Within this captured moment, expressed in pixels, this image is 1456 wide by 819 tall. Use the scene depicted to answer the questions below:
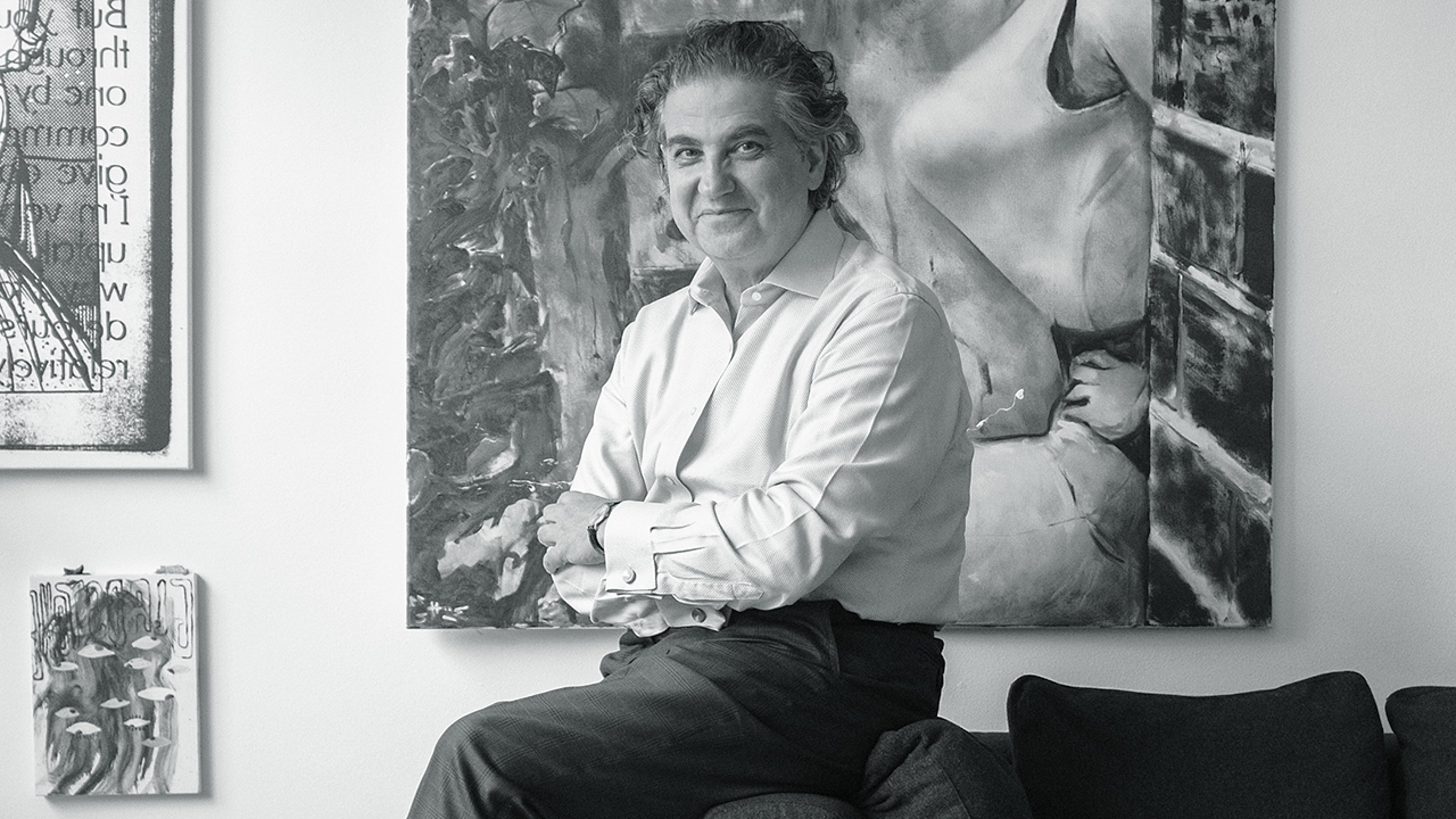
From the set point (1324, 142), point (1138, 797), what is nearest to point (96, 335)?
point (1138, 797)

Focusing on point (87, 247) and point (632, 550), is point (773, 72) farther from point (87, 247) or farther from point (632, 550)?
point (87, 247)

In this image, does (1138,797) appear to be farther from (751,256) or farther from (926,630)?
(751,256)

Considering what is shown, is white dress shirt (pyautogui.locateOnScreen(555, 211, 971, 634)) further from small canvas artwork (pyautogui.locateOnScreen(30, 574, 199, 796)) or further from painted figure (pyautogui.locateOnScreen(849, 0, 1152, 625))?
small canvas artwork (pyautogui.locateOnScreen(30, 574, 199, 796))

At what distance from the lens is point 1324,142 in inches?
107

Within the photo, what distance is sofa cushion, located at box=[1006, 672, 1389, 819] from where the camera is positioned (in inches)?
86.0

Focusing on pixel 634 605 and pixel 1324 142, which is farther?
pixel 1324 142

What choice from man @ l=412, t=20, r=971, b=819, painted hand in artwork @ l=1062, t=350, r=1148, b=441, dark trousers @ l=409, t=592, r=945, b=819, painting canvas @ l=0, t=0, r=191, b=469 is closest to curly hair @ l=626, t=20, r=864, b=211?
man @ l=412, t=20, r=971, b=819

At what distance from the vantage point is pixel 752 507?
1745 mm

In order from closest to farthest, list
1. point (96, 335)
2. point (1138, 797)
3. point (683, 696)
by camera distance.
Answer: point (683, 696), point (1138, 797), point (96, 335)

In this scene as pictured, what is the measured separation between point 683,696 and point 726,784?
0.14 meters

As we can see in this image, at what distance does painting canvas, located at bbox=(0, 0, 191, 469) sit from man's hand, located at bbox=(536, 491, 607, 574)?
1.03 m

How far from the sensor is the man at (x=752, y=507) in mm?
1671

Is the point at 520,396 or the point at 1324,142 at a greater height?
the point at 1324,142

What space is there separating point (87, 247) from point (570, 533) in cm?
132
